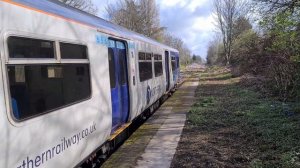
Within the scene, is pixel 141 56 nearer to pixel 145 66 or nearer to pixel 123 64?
pixel 145 66

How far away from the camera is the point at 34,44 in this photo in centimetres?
465

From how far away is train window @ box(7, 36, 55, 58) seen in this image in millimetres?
4191

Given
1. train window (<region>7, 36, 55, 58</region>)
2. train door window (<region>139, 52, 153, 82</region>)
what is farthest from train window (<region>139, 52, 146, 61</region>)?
train window (<region>7, 36, 55, 58</region>)

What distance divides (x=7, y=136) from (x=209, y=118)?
872 cm

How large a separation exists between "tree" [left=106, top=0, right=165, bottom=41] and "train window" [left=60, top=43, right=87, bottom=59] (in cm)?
3744

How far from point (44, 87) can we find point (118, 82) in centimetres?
389

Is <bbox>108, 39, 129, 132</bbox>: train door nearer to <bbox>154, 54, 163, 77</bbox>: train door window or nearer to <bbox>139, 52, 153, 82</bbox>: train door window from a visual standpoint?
<bbox>139, 52, 153, 82</bbox>: train door window

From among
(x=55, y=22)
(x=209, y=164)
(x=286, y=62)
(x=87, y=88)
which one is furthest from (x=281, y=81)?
(x=55, y=22)

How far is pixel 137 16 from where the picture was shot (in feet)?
148

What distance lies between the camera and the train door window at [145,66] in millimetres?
11548

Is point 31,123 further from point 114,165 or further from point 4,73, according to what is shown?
point 114,165

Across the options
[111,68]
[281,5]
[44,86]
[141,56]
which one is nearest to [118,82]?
[111,68]

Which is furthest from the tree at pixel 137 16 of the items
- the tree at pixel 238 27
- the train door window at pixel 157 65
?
the train door window at pixel 157 65

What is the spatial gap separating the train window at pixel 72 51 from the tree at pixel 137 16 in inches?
1474
